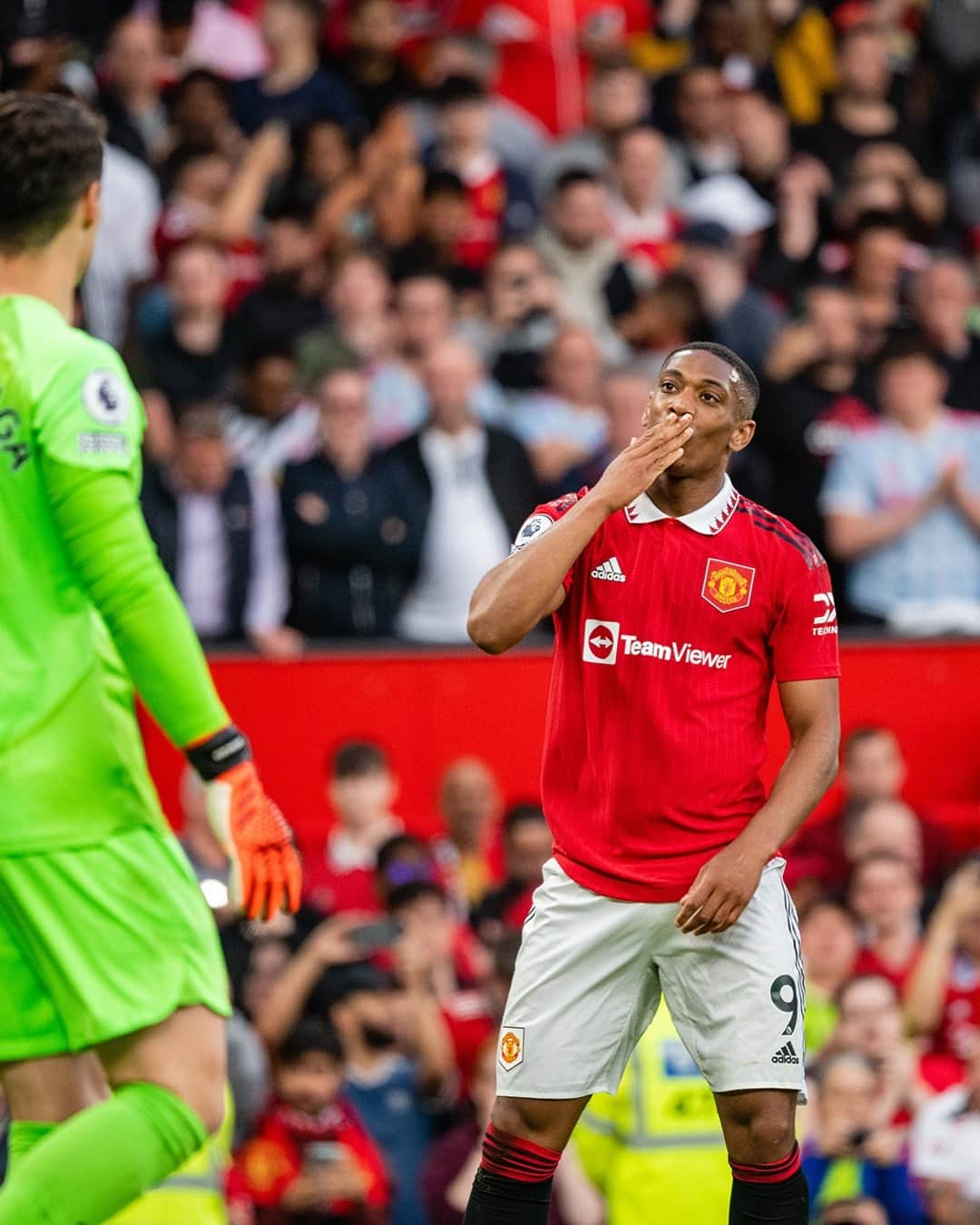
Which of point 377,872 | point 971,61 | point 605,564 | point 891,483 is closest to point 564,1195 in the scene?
point 377,872

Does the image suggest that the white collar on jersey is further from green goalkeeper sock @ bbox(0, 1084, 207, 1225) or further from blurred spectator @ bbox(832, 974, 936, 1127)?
blurred spectator @ bbox(832, 974, 936, 1127)

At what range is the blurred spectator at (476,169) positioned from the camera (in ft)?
38.5

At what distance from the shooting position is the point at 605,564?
4.61 m

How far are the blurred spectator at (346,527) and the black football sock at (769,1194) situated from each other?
5.27m

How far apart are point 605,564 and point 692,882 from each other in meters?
0.69

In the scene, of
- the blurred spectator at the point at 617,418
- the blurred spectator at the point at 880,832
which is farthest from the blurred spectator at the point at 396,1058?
the blurred spectator at the point at 617,418

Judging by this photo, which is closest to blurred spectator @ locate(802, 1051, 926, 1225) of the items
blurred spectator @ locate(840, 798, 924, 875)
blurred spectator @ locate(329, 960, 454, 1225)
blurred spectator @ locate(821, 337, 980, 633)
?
blurred spectator @ locate(329, 960, 454, 1225)

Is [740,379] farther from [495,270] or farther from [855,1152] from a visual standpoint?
[495,270]

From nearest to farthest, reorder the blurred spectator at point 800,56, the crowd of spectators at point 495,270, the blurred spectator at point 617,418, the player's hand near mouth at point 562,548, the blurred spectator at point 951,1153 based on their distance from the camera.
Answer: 1. the player's hand near mouth at point 562,548
2. the blurred spectator at point 951,1153
3. the crowd of spectators at point 495,270
4. the blurred spectator at point 617,418
5. the blurred spectator at point 800,56

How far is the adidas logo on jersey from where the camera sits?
459 centimetres

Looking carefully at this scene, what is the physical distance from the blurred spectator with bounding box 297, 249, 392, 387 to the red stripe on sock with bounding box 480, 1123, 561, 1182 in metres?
6.24

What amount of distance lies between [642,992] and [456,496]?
5.28 metres

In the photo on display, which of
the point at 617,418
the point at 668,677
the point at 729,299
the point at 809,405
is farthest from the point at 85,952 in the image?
the point at 729,299

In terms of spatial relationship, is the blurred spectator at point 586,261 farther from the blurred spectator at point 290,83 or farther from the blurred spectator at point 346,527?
the blurred spectator at point 346,527
